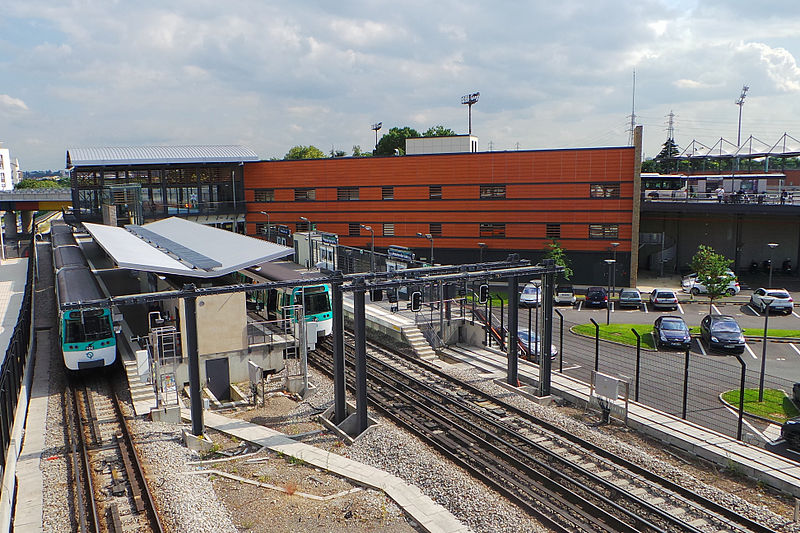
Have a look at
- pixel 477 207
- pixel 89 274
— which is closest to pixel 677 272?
pixel 477 207

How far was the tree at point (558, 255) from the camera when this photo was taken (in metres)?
43.0

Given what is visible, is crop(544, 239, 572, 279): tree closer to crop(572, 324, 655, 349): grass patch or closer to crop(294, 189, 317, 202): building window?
crop(572, 324, 655, 349): grass patch

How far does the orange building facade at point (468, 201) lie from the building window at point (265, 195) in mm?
90

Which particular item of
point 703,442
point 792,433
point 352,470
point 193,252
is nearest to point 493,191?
point 193,252

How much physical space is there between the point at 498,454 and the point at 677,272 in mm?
44285

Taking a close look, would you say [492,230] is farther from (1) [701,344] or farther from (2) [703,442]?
(2) [703,442]

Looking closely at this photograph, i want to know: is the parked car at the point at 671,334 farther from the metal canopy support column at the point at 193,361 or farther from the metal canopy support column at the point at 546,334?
the metal canopy support column at the point at 193,361

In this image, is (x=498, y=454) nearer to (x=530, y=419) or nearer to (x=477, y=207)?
(x=530, y=419)

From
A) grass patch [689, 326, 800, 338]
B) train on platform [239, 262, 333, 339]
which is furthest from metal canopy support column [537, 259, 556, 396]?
grass patch [689, 326, 800, 338]

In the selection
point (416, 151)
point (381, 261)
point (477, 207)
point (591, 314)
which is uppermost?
point (416, 151)

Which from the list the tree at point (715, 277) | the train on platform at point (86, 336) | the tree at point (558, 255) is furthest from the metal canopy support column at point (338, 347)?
the tree at point (558, 255)

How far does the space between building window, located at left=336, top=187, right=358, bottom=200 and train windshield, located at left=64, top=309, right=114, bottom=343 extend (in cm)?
3230

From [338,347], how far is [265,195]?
130ft

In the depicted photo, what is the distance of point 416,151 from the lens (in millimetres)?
53375
